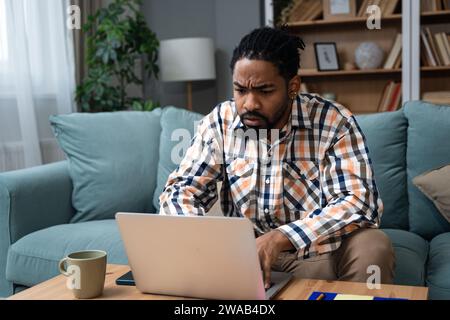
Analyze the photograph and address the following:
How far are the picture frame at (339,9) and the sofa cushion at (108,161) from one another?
1917 mm

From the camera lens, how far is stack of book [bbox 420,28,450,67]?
3561 mm

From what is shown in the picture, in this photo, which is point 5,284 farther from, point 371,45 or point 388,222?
point 371,45

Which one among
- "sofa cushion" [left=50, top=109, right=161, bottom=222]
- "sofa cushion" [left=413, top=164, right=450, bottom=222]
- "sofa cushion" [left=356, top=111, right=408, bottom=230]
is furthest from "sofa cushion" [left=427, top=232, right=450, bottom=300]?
"sofa cushion" [left=50, top=109, right=161, bottom=222]

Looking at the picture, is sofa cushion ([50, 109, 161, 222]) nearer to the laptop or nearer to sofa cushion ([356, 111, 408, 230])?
A: sofa cushion ([356, 111, 408, 230])

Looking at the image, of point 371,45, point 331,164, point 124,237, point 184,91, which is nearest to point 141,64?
point 184,91

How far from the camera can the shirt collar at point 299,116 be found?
1.55m

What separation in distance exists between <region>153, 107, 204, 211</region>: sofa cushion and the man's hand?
3.40ft

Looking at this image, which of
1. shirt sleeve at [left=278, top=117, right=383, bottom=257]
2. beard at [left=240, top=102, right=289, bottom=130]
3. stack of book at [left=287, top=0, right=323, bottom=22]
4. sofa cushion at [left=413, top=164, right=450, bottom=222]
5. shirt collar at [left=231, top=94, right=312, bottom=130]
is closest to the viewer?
shirt sleeve at [left=278, top=117, right=383, bottom=257]

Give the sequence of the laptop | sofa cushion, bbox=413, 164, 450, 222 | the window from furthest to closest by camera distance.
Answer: the window
sofa cushion, bbox=413, 164, 450, 222
the laptop

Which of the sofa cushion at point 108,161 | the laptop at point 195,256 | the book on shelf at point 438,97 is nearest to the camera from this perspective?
the laptop at point 195,256

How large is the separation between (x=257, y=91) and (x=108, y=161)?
0.99 meters

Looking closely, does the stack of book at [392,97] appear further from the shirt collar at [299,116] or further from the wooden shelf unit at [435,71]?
the shirt collar at [299,116]

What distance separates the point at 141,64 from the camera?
13.1ft

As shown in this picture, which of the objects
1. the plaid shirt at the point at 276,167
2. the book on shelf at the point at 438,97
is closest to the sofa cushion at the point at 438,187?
the plaid shirt at the point at 276,167
